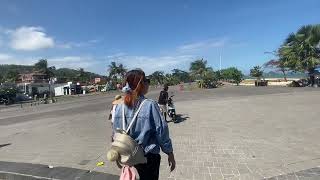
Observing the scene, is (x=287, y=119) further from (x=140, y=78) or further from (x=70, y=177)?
(x=140, y=78)

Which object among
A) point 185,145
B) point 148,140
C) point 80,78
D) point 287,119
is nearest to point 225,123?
point 287,119

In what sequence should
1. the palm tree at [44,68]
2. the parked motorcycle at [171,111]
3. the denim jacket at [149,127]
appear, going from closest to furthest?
the denim jacket at [149,127] < the parked motorcycle at [171,111] < the palm tree at [44,68]

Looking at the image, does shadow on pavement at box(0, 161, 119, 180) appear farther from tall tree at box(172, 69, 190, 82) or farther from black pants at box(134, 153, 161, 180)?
tall tree at box(172, 69, 190, 82)

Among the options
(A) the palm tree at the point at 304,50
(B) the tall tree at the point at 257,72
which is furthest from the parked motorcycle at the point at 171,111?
(B) the tall tree at the point at 257,72

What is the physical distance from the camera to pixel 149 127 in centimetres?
345

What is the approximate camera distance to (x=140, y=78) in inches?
139

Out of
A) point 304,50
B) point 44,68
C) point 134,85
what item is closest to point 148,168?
point 134,85

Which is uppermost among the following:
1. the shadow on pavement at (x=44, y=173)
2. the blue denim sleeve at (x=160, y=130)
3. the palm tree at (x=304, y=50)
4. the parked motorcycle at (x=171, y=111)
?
the palm tree at (x=304, y=50)

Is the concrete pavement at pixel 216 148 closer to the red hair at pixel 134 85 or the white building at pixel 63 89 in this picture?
the red hair at pixel 134 85

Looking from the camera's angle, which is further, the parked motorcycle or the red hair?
the parked motorcycle

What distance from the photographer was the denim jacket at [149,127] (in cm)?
344

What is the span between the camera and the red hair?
137 inches

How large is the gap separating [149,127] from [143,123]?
68 millimetres

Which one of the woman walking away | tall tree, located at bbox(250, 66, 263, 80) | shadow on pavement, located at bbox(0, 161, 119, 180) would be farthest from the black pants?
tall tree, located at bbox(250, 66, 263, 80)
